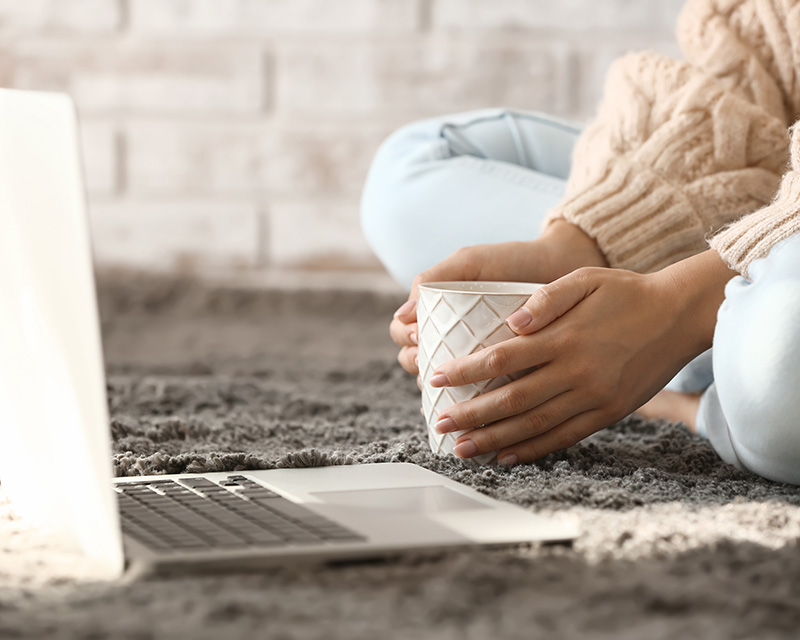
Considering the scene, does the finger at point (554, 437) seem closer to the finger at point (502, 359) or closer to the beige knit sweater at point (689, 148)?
the finger at point (502, 359)

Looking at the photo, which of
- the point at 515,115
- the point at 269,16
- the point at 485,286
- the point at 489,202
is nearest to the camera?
the point at 485,286

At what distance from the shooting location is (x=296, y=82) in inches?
79.0

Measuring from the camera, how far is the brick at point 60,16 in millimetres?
1976

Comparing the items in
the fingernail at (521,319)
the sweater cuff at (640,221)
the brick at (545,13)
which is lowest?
the fingernail at (521,319)

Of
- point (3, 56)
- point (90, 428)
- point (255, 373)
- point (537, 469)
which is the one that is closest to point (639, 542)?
point (537, 469)

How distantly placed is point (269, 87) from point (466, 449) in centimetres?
150

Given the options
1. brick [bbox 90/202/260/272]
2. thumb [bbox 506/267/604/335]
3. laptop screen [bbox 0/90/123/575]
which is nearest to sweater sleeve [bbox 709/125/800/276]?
thumb [bbox 506/267/604/335]

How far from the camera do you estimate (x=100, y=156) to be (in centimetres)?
203

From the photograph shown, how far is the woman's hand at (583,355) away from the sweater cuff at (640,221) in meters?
0.19

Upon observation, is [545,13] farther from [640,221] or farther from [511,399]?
[511,399]

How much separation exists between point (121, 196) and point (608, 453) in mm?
1555

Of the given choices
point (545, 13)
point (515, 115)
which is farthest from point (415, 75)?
point (515, 115)

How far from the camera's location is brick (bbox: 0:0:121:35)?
1.98 metres

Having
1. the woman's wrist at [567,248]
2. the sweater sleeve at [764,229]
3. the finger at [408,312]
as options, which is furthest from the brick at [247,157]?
the sweater sleeve at [764,229]
